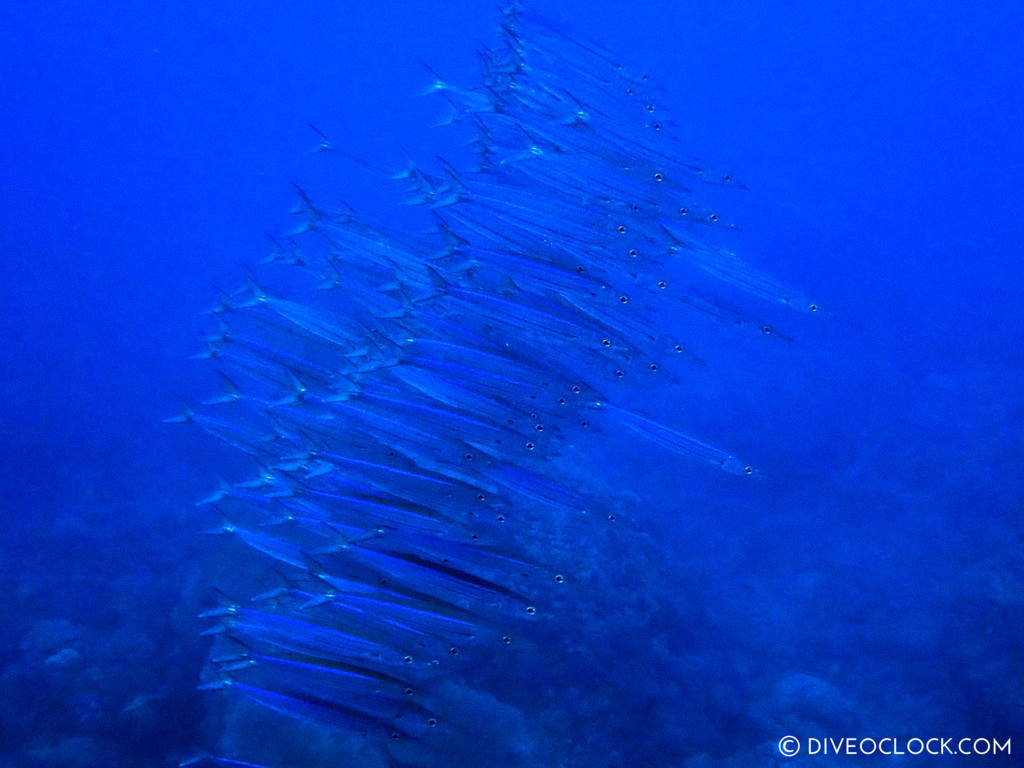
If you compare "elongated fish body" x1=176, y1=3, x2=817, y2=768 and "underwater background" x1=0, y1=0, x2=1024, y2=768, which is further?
"underwater background" x1=0, y1=0, x2=1024, y2=768

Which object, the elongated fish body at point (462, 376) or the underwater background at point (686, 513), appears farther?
the underwater background at point (686, 513)

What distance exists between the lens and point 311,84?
2437 inches

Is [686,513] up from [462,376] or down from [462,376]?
up

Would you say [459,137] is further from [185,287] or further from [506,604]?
[506,604]

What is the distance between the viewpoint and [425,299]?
4320mm

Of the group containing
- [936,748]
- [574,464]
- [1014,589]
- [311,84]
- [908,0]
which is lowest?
[936,748]

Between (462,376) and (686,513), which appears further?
(686,513)

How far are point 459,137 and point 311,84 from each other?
28.1 metres

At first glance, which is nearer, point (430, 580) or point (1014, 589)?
point (430, 580)

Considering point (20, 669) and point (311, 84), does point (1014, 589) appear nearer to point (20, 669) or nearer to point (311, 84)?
point (20, 669)

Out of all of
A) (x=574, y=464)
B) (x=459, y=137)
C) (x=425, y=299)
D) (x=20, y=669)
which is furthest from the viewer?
(x=459, y=137)

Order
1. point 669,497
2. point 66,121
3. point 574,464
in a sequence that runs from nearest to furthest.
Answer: point 574,464, point 669,497, point 66,121

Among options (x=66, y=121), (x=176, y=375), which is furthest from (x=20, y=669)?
(x=66, y=121)

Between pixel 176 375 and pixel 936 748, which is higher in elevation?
pixel 176 375
